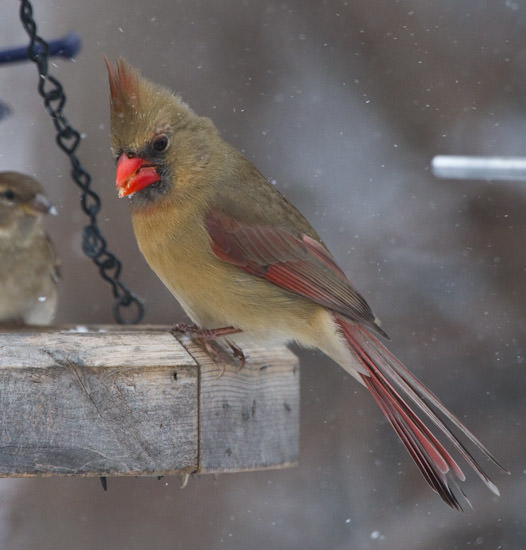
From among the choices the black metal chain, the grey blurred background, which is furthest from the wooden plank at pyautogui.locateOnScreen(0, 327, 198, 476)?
the grey blurred background

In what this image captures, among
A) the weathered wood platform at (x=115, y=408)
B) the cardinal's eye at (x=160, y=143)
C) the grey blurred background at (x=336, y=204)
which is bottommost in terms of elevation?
the grey blurred background at (x=336, y=204)

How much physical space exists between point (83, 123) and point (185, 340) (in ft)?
9.10

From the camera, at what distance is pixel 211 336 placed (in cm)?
234

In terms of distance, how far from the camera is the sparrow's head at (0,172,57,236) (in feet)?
9.39

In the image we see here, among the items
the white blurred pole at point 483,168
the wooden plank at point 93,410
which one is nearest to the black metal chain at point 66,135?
the wooden plank at point 93,410

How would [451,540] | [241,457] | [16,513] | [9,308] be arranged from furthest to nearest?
[16,513]
[451,540]
[9,308]
[241,457]

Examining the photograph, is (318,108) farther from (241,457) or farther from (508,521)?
(241,457)

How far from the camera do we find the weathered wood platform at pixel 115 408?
→ 1.87m

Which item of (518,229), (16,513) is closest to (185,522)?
(16,513)

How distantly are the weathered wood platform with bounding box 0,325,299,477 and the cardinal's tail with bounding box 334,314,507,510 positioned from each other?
0.34 m

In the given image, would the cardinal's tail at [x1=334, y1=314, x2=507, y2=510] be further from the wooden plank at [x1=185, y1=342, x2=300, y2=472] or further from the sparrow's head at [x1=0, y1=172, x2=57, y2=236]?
the sparrow's head at [x1=0, y1=172, x2=57, y2=236]

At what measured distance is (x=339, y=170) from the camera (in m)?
5.03

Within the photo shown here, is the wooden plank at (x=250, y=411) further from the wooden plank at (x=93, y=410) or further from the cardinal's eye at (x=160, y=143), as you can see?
the cardinal's eye at (x=160, y=143)

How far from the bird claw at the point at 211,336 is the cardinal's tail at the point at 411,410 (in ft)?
0.89
